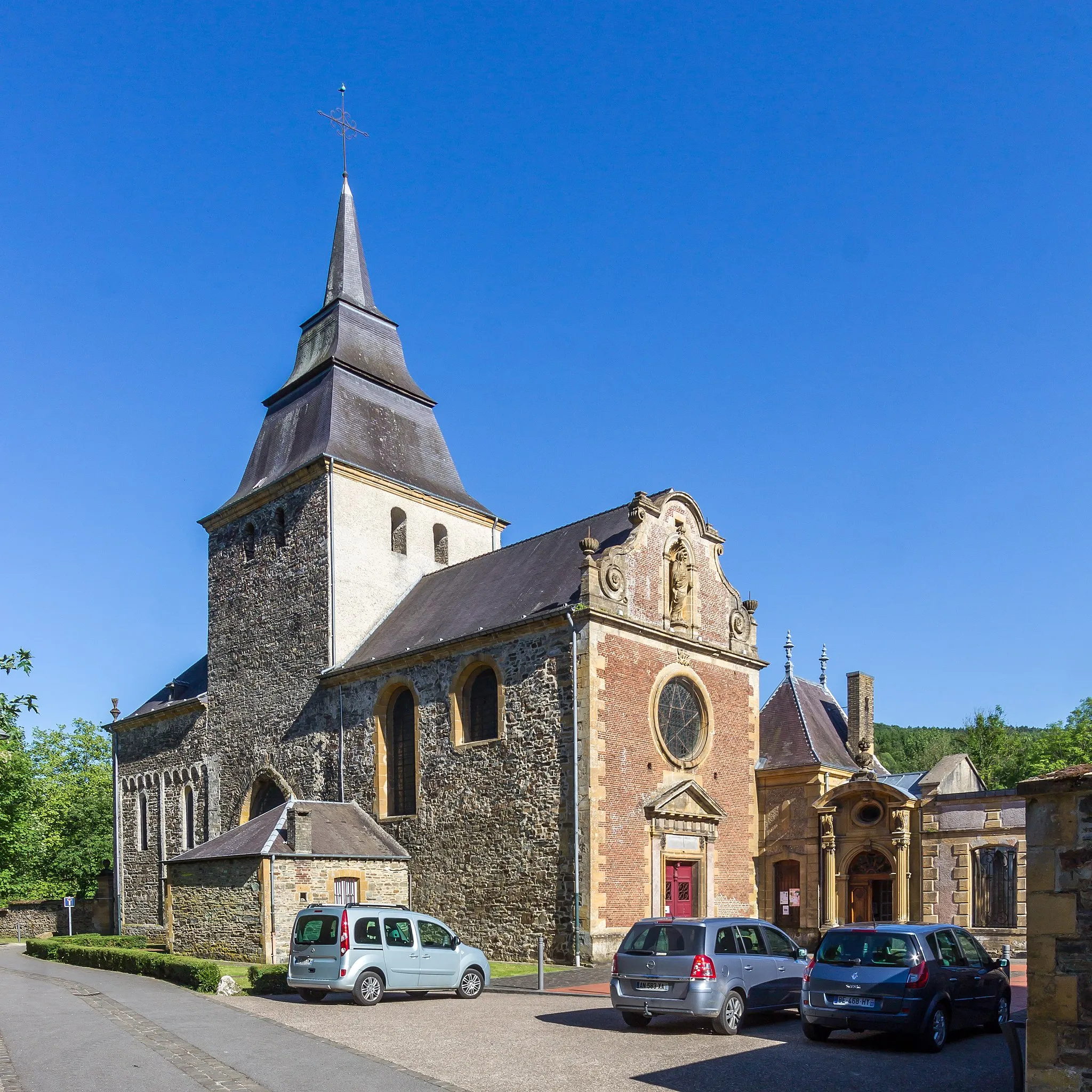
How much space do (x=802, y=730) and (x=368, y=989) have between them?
15.1 metres

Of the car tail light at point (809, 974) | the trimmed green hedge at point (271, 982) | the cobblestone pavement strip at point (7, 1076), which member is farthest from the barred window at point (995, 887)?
the cobblestone pavement strip at point (7, 1076)

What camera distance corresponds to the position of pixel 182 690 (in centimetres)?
3706

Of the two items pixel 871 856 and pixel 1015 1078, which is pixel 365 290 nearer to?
pixel 871 856

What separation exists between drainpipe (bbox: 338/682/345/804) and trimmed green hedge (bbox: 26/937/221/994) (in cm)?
580

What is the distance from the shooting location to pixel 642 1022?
13.7 meters

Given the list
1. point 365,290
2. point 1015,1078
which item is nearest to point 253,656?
point 365,290

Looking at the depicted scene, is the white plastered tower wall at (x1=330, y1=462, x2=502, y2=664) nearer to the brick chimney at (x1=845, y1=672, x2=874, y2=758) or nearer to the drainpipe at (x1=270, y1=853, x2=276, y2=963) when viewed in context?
the drainpipe at (x1=270, y1=853, x2=276, y2=963)

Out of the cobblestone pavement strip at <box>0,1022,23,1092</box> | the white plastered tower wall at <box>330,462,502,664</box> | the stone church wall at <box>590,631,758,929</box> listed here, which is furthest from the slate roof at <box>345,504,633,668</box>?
the cobblestone pavement strip at <box>0,1022,23,1092</box>

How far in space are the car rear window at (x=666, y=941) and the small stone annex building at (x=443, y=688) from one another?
26.0 ft

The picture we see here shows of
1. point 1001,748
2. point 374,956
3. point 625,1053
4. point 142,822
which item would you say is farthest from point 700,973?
point 1001,748

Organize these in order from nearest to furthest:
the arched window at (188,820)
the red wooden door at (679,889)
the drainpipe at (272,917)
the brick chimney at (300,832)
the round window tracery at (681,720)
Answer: the drainpipe at (272,917) → the brick chimney at (300,832) → the red wooden door at (679,889) → the round window tracery at (681,720) → the arched window at (188,820)

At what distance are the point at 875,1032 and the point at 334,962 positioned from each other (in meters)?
7.55

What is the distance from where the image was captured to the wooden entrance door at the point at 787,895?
26.3 metres

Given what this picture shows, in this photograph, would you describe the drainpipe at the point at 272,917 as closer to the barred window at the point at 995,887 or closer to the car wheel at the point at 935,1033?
the car wheel at the point at 935,1033
